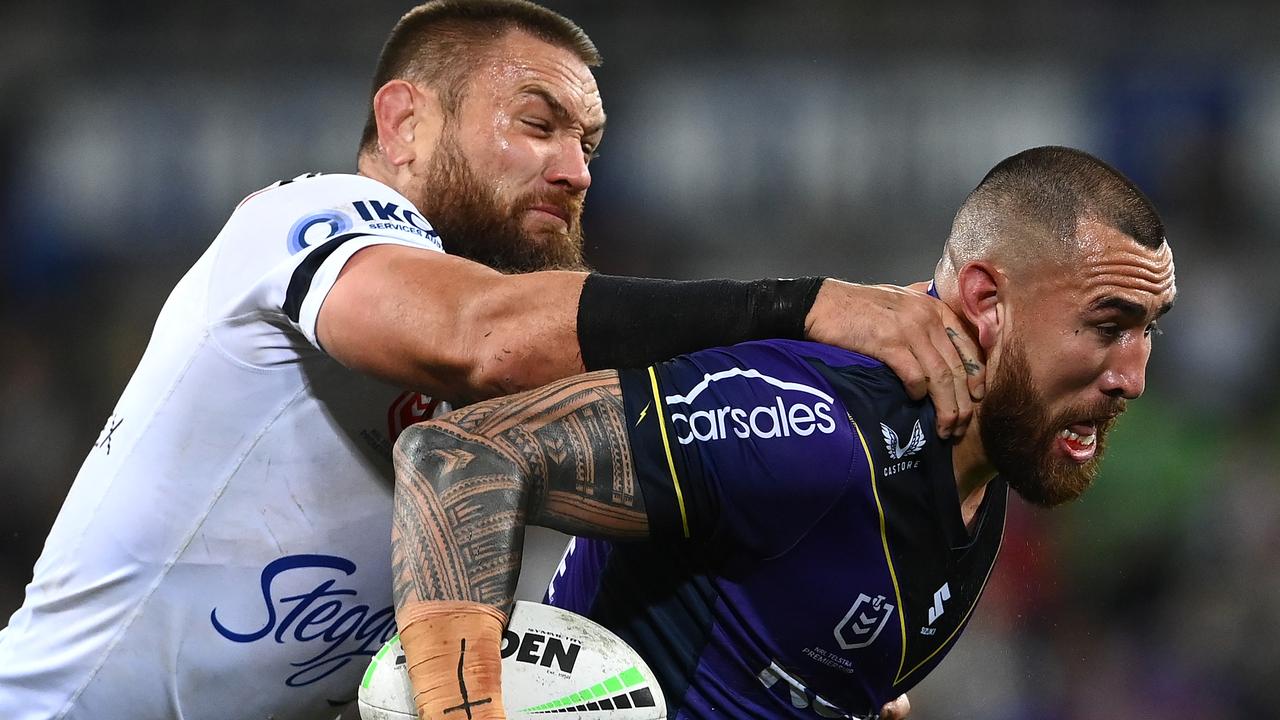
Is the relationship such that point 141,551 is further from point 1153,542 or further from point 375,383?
point 1153,542

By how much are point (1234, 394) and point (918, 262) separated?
198 cm

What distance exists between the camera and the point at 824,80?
29.2ft

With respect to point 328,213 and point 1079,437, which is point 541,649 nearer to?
point 328,213

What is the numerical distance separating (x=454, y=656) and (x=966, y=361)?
115 cm

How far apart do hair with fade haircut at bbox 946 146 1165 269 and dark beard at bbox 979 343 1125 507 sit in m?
0.22

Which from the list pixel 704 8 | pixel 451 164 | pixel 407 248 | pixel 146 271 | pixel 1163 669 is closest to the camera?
pixel 407 248

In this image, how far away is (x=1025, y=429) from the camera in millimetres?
2543

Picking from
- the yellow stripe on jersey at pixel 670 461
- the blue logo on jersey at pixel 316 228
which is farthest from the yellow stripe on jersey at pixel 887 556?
the blue logo on jersey at pixel 316 228

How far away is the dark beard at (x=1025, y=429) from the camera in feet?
8.25

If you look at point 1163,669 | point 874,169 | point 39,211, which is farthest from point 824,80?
point 39,211

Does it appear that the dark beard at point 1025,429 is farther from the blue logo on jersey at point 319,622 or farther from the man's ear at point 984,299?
the blue logo on jersey at point 319,622

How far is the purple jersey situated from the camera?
2.15 meters

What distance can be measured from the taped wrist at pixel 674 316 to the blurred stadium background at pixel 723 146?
18.3 feet

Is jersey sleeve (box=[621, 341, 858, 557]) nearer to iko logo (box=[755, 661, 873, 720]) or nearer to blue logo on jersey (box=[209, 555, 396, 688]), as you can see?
iko logo (box=[755, 661, 873, 720])
